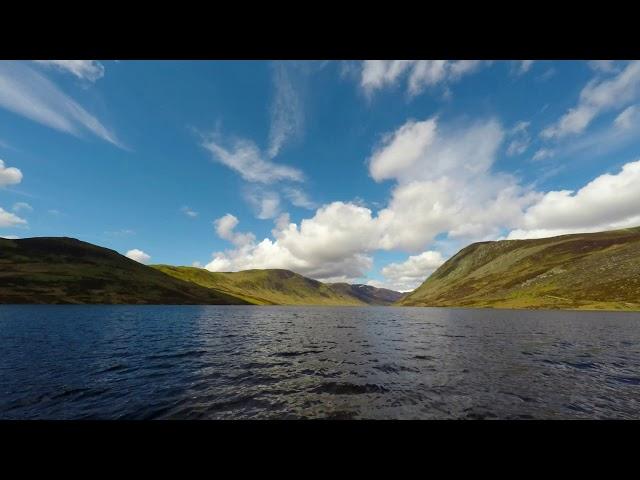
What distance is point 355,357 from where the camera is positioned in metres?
37.1

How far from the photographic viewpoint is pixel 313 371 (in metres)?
29.4
